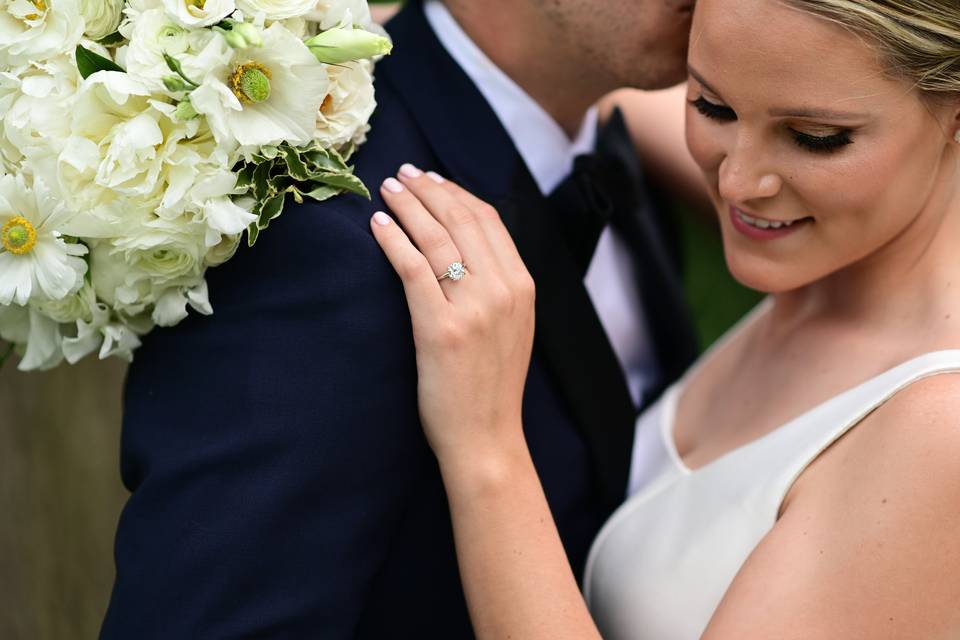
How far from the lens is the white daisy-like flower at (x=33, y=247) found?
1720mm

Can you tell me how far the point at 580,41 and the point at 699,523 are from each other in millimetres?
1192

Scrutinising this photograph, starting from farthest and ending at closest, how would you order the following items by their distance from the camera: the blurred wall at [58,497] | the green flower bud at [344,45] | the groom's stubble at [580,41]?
the blurred wall at [58,497] → the groom's stubble at [580,41] → the green flower bud at [344,45]

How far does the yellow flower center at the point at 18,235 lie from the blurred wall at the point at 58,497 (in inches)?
59.8

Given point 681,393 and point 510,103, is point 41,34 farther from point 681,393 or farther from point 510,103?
point 681,393

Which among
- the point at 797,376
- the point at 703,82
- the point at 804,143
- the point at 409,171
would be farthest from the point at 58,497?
the point at 804,143

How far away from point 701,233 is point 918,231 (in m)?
2.94

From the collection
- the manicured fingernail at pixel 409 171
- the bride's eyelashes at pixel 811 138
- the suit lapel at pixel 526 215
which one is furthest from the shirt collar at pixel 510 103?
the bride's eyelashes at pixel 811 138

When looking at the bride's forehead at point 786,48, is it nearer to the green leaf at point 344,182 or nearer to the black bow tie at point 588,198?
the black bow tie at point 588,198

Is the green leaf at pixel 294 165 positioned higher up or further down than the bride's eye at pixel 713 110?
further down

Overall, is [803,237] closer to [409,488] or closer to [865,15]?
[865,15]

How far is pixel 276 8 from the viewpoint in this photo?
1727 millimetres

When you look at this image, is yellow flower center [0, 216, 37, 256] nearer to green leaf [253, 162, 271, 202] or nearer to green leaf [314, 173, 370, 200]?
green leaf [253, 162, 271, 202]

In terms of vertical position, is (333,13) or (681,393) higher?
(333,13)

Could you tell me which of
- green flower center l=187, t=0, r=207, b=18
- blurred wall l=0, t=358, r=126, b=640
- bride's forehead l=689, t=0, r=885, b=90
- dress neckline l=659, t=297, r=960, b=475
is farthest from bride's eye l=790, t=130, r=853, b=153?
blurred wall l=0, t=358, r=126, b=640
